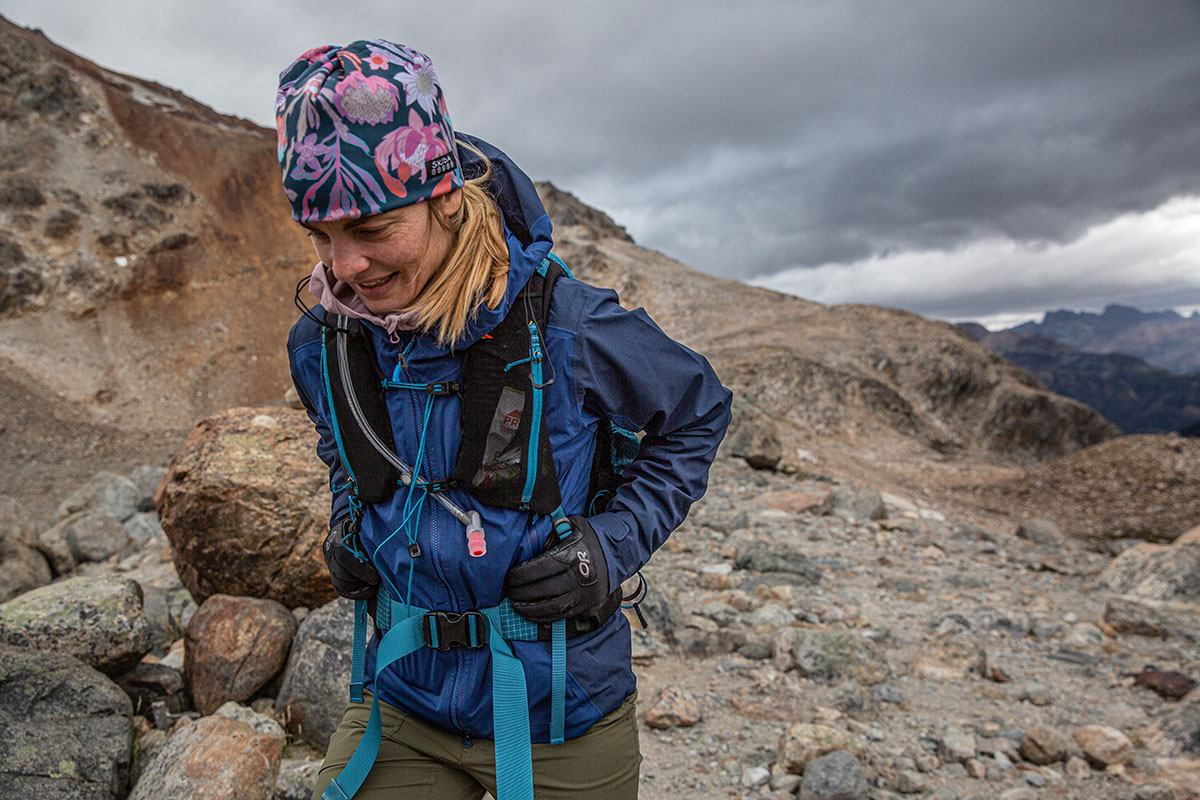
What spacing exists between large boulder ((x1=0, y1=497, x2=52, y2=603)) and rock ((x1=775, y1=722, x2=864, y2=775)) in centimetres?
835

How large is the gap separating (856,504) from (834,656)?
5.13 metres

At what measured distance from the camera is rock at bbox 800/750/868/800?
3659 mm

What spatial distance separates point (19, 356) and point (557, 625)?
28126 millimetres

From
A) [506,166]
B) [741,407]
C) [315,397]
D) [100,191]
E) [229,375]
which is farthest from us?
[100,191]

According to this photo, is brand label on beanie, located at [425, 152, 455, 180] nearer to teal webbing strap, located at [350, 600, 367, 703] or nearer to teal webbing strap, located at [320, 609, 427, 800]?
teal webbing strap, located at [320, 609, 427, 800]

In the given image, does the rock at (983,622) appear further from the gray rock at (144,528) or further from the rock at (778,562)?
the gray rock at (144,528)

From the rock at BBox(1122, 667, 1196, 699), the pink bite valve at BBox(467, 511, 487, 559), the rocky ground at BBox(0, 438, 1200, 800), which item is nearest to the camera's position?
the pink bite valve at BBox(467, 511, 487, 559)

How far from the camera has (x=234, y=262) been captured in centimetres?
2867

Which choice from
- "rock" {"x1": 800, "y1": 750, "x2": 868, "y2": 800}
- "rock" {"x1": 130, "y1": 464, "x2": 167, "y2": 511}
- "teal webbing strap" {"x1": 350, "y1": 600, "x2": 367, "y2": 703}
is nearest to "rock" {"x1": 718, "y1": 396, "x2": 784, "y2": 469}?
"rock" {"x1": 800, "y1": 750, "x2": 868, "y2": 800}

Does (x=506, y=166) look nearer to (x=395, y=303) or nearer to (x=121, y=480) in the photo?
(x=395, y=303)

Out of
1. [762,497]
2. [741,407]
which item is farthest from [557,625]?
[741,407]

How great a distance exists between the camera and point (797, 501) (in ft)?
33.8

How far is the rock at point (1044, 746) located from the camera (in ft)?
13.8

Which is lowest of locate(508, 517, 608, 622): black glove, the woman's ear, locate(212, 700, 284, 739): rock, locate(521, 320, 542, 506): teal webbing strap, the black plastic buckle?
locate(212, 700, 284, 739): rock
